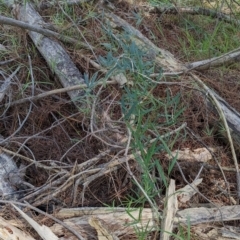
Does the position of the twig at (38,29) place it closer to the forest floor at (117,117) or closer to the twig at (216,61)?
the forest floor at (117,117)

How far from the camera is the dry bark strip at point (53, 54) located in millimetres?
2633

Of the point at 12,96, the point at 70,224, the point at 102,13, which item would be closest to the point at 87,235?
the point at 70,224

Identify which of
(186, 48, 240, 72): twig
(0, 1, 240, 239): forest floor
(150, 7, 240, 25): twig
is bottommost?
(0, 1, 240, 239): forest floor

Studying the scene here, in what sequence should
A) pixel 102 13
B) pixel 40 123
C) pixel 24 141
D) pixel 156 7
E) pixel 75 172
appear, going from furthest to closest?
pixel 156 7 → pixel 102 13 → pixel 40 123 → pixel 24 141 → pixel 75 172

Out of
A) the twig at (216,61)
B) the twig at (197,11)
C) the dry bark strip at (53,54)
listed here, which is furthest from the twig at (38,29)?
the twig at (197,11)

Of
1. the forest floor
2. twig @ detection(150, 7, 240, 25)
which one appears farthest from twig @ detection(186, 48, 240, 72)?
twig @ detection(150, 7, 240, 25)

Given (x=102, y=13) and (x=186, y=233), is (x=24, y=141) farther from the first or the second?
(x=102, y=13)

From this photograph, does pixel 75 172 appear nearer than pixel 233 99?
Yes

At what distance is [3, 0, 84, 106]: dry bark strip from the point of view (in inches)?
104

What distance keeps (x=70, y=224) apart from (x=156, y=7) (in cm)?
219

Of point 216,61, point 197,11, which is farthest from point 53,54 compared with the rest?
point 197,11

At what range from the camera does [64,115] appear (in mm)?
2578

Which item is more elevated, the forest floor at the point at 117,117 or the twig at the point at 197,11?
the twig at the point at 197,11

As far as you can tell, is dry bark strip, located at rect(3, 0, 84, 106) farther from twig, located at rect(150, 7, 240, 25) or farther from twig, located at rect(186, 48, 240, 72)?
twig, located at rect(150, 7, 240, 25)
